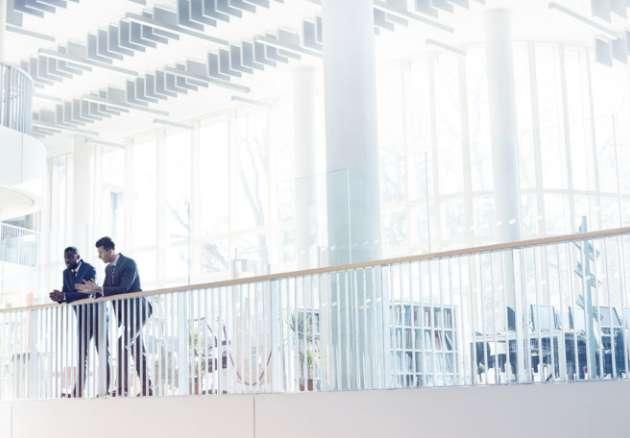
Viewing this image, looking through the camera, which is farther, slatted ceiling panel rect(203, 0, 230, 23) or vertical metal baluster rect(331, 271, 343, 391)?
slatted ceiling panel rect(203, 0, 230, 23)

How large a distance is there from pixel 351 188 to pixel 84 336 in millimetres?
3063

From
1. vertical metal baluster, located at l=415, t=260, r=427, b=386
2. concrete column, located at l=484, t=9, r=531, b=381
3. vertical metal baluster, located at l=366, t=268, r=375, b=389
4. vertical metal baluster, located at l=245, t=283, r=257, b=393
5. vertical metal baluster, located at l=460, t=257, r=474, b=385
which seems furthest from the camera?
vertical metal baluster, located at l=245, t=283, r=257, b=393

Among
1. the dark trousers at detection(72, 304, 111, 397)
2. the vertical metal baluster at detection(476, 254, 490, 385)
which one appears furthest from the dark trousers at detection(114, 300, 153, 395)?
the vertical metal baluster at detection(476, 254, 490, 385)

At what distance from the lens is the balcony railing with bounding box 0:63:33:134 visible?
558 inches

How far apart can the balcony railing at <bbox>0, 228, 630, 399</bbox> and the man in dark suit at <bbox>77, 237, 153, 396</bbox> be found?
0.02 meters

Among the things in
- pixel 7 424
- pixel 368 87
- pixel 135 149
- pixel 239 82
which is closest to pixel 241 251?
pixel 368 87

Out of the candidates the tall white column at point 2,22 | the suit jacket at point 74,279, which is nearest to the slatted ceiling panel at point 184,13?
the tall white column at point 2,22

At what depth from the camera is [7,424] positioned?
9805 millimetres

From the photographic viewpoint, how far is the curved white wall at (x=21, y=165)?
13852mm

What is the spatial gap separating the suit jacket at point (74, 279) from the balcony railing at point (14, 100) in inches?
183

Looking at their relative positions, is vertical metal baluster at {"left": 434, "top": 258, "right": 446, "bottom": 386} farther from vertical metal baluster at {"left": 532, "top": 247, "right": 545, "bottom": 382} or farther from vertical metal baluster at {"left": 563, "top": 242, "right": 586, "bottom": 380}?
vertical metal baluster at {"left": 563, "top": 242, "right": 586, "bottom": 380}

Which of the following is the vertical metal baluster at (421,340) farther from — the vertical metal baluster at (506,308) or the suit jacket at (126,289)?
the suit jacket at (126,289)

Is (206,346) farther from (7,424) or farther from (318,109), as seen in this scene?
(318,109)

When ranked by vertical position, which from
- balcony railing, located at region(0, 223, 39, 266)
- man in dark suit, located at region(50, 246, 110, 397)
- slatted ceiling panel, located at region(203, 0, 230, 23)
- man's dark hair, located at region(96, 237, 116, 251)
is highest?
slatted ceiling panel, located at region(203, 0, 230, 23)
